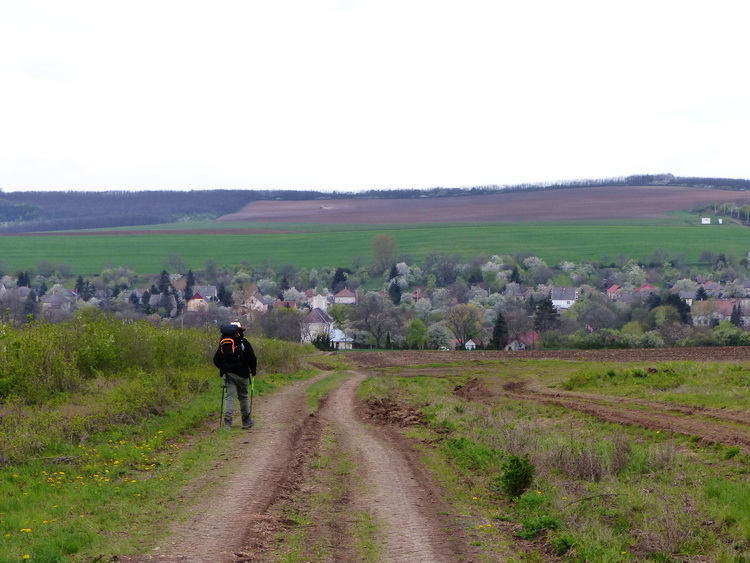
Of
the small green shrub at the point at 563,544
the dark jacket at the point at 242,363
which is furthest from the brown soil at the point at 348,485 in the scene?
the dark jacket at the point at 242,363

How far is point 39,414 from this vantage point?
1423cm

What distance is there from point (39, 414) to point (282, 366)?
2286 cm

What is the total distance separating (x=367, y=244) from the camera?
6211 inches

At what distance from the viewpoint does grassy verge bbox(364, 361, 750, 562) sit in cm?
831

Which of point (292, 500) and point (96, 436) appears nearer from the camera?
point (292, 500)

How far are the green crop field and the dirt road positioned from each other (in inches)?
5147

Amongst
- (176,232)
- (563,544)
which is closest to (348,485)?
(563,544)

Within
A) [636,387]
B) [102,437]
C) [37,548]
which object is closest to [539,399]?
[636,387]

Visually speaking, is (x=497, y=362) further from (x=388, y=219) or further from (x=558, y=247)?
(x=388, y=219)

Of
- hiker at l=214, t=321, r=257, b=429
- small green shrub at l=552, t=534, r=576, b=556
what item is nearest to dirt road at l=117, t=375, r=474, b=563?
hiker at l=214, t=321, r=257, b=429

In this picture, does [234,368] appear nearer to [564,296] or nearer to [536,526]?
[536,526]

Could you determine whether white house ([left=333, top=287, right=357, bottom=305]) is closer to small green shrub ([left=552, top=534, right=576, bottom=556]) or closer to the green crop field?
the green crop field

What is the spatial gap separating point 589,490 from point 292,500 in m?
4.12

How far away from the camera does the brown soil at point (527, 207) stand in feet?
553
